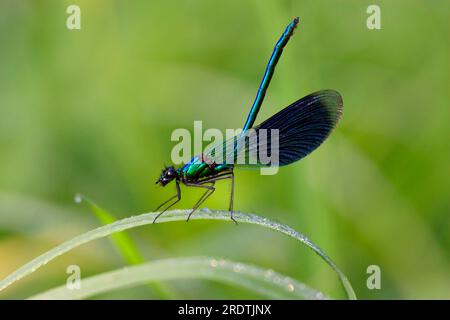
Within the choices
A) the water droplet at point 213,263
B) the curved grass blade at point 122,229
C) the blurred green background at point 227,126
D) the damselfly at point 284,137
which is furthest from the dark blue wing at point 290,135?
the water droplet at point 213,263

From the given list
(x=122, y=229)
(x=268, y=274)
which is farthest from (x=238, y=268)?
(x=122, y=229)

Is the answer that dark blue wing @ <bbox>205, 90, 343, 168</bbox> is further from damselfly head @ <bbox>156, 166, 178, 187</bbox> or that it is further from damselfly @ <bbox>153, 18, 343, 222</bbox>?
damselfly head @ <bbox>156, 166, 178, 187</bbox>

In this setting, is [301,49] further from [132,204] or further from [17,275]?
[17,275]

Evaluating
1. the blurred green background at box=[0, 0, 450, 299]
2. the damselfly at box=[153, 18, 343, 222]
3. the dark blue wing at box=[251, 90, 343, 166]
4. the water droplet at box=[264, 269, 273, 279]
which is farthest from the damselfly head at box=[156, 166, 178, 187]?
the water droplet at box=[264, 269, 273, 279]

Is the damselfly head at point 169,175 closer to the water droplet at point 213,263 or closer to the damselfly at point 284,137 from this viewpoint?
the damselfly at point 284,137

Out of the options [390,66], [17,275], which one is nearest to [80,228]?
[17,275]

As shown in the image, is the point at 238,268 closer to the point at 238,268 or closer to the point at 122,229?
the point at 238,268

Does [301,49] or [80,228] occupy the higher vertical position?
[301,49]
